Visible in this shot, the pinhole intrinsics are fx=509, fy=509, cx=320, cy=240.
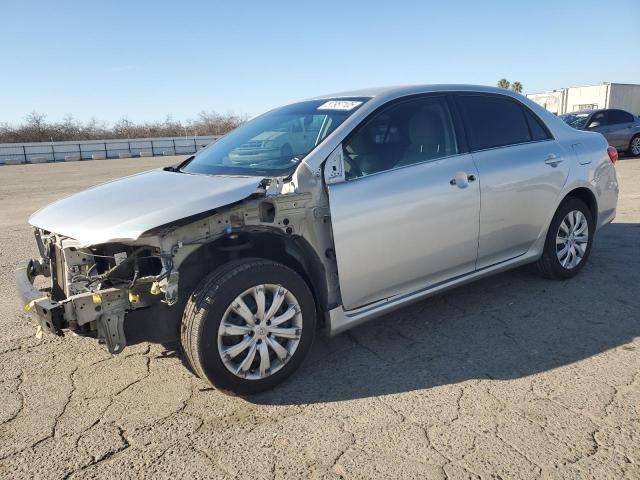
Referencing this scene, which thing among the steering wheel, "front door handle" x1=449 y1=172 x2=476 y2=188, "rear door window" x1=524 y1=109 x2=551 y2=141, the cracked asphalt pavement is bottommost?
the cracked asphalt pavement

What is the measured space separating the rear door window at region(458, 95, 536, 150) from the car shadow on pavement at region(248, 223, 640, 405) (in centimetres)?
133

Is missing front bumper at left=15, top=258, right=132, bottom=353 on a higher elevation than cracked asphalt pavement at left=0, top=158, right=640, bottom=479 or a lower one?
higher

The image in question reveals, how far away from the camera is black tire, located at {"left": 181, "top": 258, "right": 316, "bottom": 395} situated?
2777 mm

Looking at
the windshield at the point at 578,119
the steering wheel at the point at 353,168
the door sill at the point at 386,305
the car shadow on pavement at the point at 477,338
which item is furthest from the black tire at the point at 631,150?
the steering wheel at the point at 353,168

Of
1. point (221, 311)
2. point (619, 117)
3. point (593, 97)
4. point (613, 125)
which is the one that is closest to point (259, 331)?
point (221, 311)

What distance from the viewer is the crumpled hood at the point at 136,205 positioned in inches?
106

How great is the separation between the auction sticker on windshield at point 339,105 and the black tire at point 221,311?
1.29 m

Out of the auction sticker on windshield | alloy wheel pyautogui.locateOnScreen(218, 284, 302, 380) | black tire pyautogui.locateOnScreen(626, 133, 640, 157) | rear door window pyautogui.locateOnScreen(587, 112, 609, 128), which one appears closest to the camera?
alloy wheel pyautogui.locateOnScreen(218, 284, 302, 380)

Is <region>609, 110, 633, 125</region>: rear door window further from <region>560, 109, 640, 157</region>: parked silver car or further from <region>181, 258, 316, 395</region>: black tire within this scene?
<region>181, 258, 316, 395</region>: black tire

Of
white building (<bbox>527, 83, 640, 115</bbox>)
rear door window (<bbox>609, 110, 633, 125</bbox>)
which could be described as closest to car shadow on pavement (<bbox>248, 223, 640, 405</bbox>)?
rear door window (<bbox>609, 110, 633, 125</bbox>)

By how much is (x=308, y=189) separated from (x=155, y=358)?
1.62 metres

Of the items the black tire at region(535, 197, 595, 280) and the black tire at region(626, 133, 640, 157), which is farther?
the black tire at region(626, 133, 640, 157)

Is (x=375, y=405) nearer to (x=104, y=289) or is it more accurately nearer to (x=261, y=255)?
(x=261, y=255)

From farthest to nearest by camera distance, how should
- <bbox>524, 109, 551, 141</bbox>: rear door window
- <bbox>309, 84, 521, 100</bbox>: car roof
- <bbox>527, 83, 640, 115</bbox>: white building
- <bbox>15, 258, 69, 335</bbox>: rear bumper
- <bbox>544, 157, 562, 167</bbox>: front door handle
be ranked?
<bbox>527, 83, 640, 115</bbox>: white building, <bbox>524, 109, 551, 141</bbox>: rear door window, <bbox>544, 157, 562, 167</bbox>: front door handle, <bbox>309, 84, 521, 100</bbox>: car roof, <bbox>15, 258, 69, 335</bbox>: rear bumper
